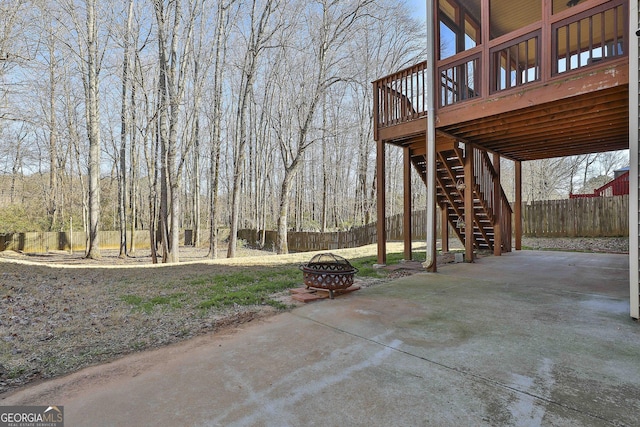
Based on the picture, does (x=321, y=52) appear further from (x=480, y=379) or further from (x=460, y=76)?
(x=480, y=379)

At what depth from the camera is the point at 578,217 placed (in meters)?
11.1

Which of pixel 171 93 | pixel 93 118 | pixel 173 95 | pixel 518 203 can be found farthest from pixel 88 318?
pixel 93 118

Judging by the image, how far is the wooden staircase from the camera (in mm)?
6652

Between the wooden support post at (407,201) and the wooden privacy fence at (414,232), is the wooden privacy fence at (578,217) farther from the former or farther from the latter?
the wooden support post at (407,201)

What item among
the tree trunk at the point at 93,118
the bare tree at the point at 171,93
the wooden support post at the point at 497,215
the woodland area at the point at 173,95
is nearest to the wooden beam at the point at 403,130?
the wooden support post at the point at 497,215

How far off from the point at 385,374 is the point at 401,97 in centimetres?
536

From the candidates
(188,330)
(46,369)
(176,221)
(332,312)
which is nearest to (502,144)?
(332,312)

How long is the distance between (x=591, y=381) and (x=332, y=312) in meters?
2.14

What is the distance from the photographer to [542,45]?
14.1ft

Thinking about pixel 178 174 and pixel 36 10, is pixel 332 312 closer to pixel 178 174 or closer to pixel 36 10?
pixel 178 174

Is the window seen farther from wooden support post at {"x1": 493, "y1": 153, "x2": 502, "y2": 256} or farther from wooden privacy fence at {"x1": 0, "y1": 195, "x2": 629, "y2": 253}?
wooden privacy fence at {"x1": 0, "y1": 195, "x2": 629, "y2": 253}

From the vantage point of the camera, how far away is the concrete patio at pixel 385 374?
1638 millimetres

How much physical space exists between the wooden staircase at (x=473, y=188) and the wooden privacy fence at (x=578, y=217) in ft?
15.2

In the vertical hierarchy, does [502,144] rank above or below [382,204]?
above
